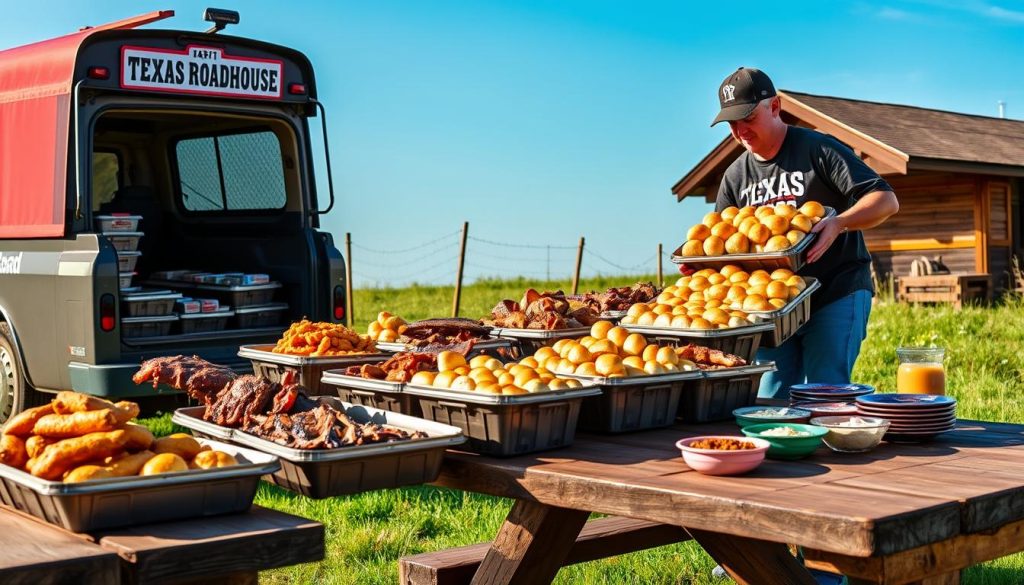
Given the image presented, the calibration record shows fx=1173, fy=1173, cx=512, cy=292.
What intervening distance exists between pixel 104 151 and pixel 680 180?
1467 centimetres

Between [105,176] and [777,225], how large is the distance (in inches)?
290

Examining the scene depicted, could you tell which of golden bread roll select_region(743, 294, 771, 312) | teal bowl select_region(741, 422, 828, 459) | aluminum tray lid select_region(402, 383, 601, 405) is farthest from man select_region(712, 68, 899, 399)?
aluminum tray lid select_region(402, 383, 601, 405)

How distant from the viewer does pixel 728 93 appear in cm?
512

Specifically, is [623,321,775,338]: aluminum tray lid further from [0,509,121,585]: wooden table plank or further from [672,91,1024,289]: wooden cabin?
[672,91,1024,289]: wooden cabin

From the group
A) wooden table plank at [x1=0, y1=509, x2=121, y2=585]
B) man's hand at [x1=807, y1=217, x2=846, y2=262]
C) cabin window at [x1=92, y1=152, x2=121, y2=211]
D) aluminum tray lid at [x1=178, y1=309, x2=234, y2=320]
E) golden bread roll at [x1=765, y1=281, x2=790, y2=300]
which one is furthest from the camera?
cabin window at [x1=92, y1=152, x2=121, y2=211]

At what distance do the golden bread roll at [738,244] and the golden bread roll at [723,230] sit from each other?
71 millimetres

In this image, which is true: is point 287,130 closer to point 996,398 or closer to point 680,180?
point 996,398

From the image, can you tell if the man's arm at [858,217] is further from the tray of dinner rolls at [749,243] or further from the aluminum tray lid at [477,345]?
the aluminum tray lid at [477,345]

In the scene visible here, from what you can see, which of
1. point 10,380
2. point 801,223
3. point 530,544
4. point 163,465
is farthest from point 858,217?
point 10,380

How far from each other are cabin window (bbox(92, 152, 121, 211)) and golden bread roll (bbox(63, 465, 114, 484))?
798 centimetres

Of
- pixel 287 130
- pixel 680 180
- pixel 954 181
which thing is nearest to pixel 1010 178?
pixel 954 181

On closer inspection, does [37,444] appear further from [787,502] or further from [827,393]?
[827,393]

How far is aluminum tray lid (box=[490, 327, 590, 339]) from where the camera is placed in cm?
470

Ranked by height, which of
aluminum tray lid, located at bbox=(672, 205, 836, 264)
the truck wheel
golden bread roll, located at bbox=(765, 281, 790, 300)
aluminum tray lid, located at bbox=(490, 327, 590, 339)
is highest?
aluminum tray lid, located at bbox=(672, 205, 836, 264)
